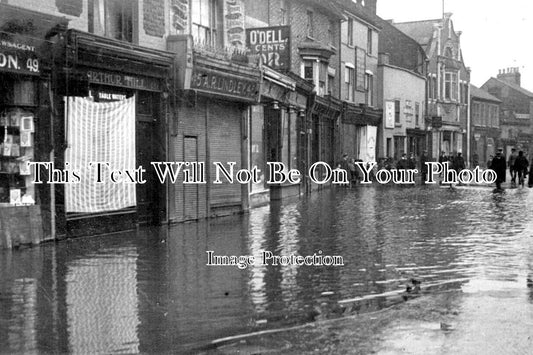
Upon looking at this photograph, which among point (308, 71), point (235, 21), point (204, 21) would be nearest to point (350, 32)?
point (308, 71)

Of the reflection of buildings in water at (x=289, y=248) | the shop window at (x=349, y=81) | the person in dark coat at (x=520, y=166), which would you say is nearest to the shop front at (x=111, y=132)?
the reflection of buildings in water at (x=289, y=248)

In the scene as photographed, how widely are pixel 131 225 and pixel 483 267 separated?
7.87 metres

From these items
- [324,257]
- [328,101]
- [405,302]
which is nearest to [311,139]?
[328,101]

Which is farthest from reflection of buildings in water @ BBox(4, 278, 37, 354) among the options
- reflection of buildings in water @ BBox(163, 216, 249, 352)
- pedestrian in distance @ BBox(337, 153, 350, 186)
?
pedestrian in distance @ BBox(337, 153, 350, 186)

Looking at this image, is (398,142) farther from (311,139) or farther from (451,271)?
(451,271)

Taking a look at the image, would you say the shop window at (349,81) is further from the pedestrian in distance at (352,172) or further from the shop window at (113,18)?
the shop window at (113,18)

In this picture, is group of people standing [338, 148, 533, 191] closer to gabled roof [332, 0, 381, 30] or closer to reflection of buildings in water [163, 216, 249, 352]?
gabled roof [332, 0, 381, 30]

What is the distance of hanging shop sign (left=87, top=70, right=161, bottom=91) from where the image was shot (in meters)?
14.4

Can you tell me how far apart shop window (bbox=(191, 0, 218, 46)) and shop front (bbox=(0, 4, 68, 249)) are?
18.3 feet

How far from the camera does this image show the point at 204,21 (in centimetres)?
1855

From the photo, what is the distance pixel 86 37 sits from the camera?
13.6m

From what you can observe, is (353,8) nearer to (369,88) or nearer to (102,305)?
(369,88)

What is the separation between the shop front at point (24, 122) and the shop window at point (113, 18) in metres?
1.62

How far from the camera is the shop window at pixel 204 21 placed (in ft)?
59.5
